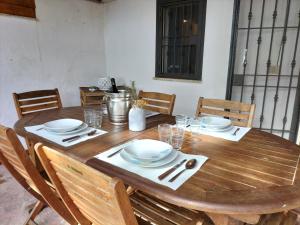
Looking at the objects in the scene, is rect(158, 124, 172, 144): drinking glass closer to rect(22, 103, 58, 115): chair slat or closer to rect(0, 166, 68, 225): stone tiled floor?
rect(0, 166, 68, 225): stone tiled floor

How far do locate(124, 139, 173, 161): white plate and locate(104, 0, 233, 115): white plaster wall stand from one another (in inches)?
74.8

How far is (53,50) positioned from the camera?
291cm

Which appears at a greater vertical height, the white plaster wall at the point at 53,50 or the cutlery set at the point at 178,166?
the white plaster wall at the point at 53,50

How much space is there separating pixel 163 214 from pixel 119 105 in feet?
2.53

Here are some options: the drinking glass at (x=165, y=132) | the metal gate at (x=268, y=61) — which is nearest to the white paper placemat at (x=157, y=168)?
the drinking glass at (x=165, y=132)

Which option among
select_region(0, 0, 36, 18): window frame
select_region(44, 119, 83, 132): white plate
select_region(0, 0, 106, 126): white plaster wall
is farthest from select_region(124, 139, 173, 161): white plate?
select_region(0, 0, 36, 18): window frame

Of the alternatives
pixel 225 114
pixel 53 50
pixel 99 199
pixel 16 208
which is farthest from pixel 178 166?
pixel 53 50

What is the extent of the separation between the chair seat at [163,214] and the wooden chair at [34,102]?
113 centimetres

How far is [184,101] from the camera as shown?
310 centimetres

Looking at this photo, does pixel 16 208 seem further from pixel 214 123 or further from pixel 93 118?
pixel 214 123

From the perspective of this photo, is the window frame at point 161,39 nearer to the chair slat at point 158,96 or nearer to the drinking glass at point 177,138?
the chair slat at point 158,96

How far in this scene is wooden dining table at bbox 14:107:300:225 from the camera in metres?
0.75

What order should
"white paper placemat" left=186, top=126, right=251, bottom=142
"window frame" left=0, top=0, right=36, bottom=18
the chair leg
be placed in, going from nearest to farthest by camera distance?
"white paper placemat" left=186, top=126, right=251, bottom=142, the chair leg, "window frame" left=0, top=0, right=36, bottom=18

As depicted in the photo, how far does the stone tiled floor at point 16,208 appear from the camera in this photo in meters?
1.67
